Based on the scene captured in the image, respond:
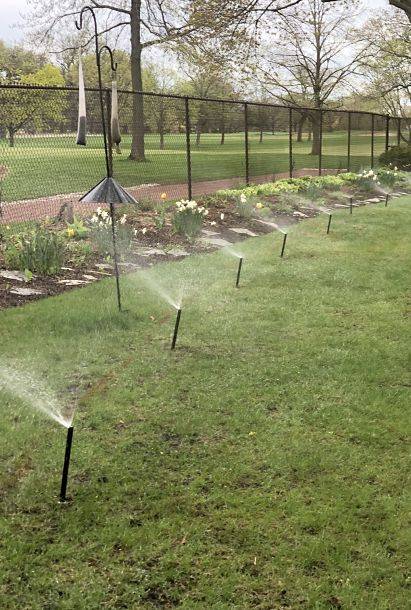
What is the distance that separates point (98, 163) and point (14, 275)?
34.8ft

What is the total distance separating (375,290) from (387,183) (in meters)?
9.87

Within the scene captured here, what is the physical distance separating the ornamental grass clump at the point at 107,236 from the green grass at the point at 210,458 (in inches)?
58.2

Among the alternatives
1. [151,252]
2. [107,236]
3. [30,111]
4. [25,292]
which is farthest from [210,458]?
[30,111]

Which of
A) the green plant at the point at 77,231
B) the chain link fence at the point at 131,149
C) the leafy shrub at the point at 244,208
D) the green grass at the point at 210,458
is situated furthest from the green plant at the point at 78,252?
the leafy shrub at the point at 244,208

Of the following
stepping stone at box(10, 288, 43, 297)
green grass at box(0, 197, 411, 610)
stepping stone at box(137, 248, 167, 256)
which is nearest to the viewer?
green grass at box(0, 197, 411, 610)

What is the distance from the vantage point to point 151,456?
9.88 ft

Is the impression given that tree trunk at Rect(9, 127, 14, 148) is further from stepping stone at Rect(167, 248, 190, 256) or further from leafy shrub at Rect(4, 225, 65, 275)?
leafy shrub at Rect(4, 225, 65, 275)

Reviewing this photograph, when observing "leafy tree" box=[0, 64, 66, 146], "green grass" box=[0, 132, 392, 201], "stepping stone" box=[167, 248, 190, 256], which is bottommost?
"stepping stone" box=[167, 248, 190, 256]

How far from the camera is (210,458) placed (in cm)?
300

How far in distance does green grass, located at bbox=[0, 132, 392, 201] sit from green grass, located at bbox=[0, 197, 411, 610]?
23.8 ft

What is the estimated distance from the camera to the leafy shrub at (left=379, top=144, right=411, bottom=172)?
21.6 m

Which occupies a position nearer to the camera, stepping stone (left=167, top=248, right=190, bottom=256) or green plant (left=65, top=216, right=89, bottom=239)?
green plant (left=65, top=216, right=89, bottom=239)

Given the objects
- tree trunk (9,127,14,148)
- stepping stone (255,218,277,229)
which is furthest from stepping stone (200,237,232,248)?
tree trunk (9,127,14,148)

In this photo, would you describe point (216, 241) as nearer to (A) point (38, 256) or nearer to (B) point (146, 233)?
(B) point (146, 233)
